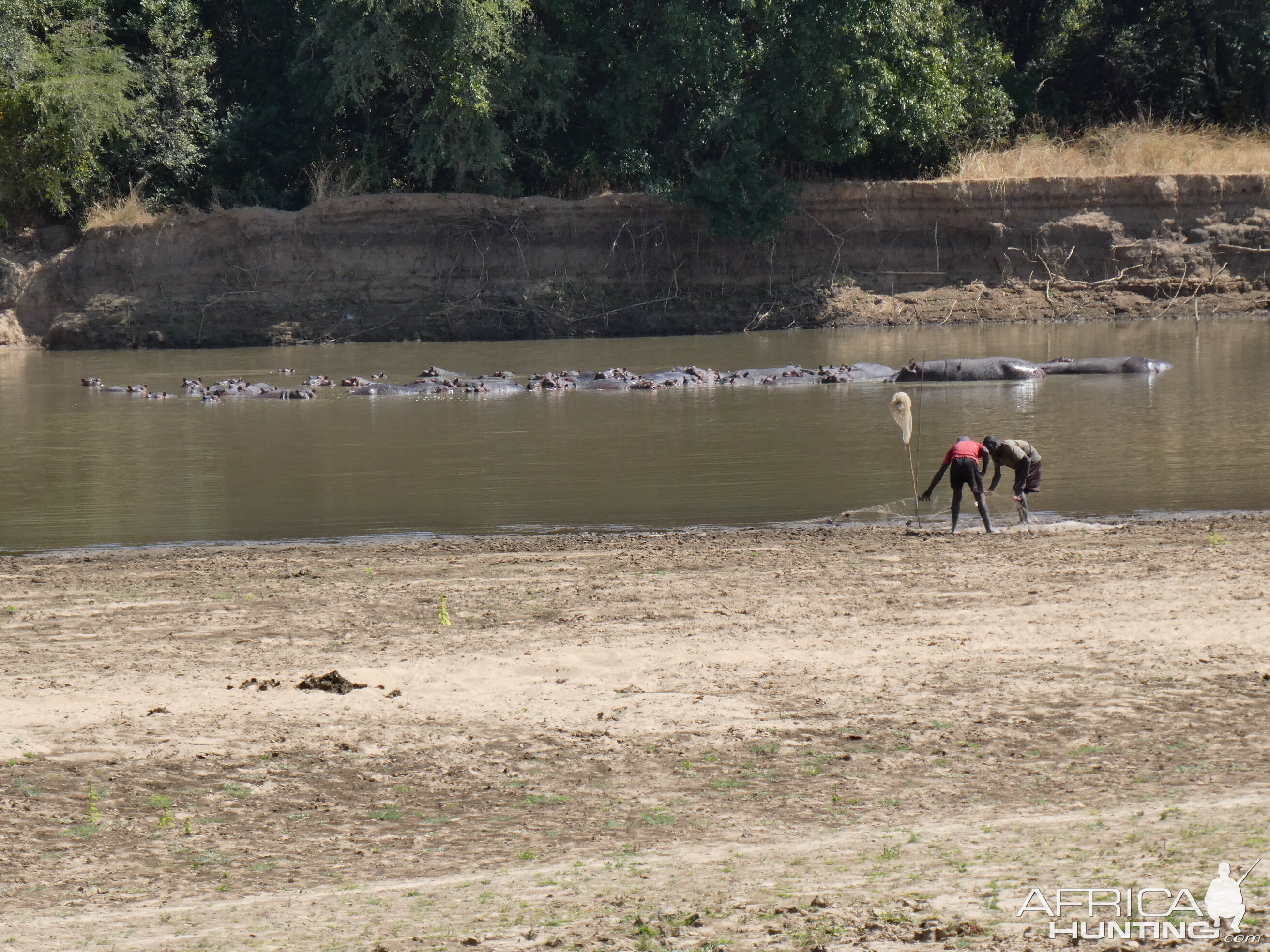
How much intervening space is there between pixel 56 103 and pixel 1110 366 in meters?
26.3

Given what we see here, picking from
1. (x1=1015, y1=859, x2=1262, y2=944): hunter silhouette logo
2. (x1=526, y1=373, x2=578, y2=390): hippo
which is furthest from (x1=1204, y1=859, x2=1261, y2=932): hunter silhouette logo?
(x1=526, y1=373, x2=578, y2=390): hippo

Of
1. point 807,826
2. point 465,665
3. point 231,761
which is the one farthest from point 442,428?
point 807,826

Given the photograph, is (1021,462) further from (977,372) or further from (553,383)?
(553,383)

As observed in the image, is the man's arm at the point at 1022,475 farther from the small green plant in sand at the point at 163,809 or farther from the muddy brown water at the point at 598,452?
the small green plant in sand at the point at 163,809

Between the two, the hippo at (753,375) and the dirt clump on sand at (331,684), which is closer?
the dirt clump on sand at (331,684)

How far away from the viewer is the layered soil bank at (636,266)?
114ft

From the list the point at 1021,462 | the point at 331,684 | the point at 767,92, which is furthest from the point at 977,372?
the point at 331,684

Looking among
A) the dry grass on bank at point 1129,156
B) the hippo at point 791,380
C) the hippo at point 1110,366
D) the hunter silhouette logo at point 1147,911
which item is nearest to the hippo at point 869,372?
the hippo at point 791,380

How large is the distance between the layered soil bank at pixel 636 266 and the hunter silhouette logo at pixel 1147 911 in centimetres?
3037

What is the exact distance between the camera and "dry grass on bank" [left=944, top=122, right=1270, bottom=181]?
35594 mm

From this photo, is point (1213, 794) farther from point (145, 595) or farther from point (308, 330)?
point (308, 330)

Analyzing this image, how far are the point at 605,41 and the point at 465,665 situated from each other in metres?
31.2

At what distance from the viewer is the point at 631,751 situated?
616cm

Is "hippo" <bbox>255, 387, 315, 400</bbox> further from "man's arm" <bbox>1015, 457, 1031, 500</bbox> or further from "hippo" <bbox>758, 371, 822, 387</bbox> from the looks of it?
"man's arm" <bbox>1015, 457, 1031, 500</bbox>
